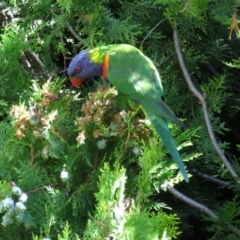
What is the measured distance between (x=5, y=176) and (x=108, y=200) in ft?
1.11

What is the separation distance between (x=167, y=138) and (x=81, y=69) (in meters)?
0.41

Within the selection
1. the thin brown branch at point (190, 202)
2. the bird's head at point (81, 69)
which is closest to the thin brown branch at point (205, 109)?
the thin brown branch at point (190, 202)

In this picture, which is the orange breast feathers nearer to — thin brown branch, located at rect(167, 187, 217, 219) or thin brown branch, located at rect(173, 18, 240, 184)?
thin brown branch, located at rect(173, 18, 240, 184)

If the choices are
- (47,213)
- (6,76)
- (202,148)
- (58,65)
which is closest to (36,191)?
(47,213)

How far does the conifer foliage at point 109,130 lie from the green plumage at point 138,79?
0.04m

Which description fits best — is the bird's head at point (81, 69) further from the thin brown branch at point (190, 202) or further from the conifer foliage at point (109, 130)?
the thin brown branch at point (190, 202)

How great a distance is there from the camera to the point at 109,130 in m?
1.22

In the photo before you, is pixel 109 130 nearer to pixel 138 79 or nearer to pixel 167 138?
pixel 167 138

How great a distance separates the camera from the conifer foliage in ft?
3.73

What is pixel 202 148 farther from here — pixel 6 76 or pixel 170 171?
pixel 6 76

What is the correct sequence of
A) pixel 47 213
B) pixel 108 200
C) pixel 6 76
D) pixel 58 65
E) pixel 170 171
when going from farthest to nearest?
1. pixel 58 65
2. pixel 6 76
3. pixel 170 171
4. pixel 47 213
5. pixel 108 200

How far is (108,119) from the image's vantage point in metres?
1.24

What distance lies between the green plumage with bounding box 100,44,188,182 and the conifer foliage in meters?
0.04

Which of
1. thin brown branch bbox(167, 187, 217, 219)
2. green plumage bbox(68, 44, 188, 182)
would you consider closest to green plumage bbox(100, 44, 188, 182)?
green plumage bbox(68, 44, 188, 182)
